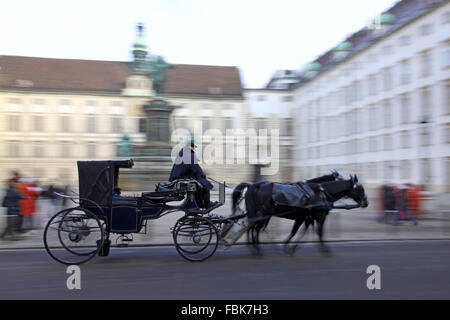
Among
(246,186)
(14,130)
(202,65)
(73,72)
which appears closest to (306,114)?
(202,65)

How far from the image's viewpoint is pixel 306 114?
173ft

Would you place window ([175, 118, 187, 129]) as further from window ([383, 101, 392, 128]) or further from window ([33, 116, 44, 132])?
window ([383, 101, 392, 128])

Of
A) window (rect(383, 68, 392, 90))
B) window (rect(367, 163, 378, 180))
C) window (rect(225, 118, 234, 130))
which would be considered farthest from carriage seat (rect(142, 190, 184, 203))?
window (rect(225, 118, 234, 130))

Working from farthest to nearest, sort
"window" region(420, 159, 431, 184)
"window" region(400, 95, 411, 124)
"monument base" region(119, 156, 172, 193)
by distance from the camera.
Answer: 1. "window" region(400, 95, 411, 124)
2. "window" region(420, 159, 431, 184)
3. "monument base" region(119, 156, 172, 193)

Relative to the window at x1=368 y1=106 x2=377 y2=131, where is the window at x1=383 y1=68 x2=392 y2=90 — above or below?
above

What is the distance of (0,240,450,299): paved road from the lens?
224 inches

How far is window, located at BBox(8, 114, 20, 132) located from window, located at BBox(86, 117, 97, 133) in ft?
19.1

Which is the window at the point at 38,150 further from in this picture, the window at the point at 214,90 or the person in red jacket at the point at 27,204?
the person in red jacket at the point at 27,204

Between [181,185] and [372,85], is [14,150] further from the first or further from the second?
[181,185]

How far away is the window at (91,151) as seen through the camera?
39688mm

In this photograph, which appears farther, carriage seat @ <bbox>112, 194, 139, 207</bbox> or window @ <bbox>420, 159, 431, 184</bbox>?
window @ <bbox>420, 159, 431, 184</bbox>

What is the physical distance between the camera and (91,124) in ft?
134

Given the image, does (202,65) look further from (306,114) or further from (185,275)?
(185,275)
